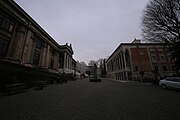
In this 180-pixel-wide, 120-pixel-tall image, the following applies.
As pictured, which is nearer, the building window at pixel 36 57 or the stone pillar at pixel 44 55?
the building window at pixel 36 57

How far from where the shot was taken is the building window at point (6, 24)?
1560 cm

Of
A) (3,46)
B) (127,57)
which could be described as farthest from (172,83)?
(3,46)

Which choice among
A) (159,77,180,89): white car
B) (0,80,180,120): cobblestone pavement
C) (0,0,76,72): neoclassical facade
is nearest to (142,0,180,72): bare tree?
(159,77,180,89): white car

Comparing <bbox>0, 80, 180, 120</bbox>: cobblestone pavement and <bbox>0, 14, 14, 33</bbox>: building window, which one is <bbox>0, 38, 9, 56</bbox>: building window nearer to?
<bbox>0, 14, 14, 33</bbox>: building window

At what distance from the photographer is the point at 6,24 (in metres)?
16.5

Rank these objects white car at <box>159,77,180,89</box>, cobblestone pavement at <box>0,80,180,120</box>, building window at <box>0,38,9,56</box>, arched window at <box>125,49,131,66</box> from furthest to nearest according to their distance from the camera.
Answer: arched window at <box>125,49,131,66</box>
building window at <box>0,38,9,56</box>
white car at <box>159,77,180,89</box>
cobblestone pavement at <box>0,80,180,120</box>

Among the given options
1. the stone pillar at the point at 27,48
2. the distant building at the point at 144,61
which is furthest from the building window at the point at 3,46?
the distant building at the point at 144,61

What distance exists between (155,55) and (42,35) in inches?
1497

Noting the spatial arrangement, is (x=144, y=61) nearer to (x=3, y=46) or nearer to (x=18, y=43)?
(x=18, y=43)

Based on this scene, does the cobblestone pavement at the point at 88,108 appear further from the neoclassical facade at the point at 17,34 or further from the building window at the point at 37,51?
the building window at the point at 37,51

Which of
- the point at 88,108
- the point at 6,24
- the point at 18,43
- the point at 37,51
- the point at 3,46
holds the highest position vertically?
the point at 6,24

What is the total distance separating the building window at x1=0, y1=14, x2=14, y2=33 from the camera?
51.2 feet

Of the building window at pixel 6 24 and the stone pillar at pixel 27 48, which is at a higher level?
the building window at pixel 6 24

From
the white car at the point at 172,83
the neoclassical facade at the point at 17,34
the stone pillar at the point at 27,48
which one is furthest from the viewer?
the stone pillar at the point at 27,48
